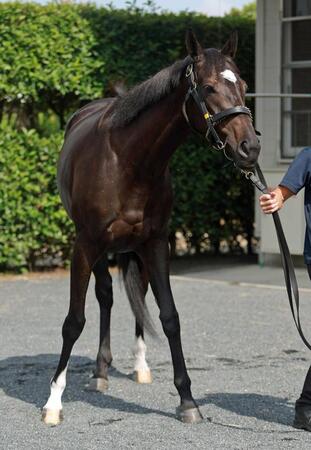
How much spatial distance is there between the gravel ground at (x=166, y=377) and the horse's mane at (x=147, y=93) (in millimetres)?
1751

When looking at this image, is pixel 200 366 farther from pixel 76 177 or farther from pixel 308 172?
pixel 308 172

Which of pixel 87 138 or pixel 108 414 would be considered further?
pixel 87 138

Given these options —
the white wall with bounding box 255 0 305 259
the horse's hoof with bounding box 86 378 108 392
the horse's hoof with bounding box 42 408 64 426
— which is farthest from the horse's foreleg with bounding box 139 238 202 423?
the white wall with bounding box 255 0 305 259

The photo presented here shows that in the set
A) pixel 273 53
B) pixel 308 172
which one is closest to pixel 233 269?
pixel 273 53

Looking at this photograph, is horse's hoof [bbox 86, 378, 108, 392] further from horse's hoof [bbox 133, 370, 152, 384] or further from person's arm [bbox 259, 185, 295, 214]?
person's arm [bbox 259, 185, 295, 214]

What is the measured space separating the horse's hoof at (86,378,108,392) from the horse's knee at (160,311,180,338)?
854 mm

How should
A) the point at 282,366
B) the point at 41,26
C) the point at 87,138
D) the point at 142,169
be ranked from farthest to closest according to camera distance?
1. the point at 41,26
2. the point at 282,366
3. the point at 87,138
4. the point at 142,169

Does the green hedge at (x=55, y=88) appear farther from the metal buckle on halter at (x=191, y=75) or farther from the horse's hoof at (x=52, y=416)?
the horse's hoof at (x=52, y=416)

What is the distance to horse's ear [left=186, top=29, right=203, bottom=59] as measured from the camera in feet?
17.2

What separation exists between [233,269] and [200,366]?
16.6 ft

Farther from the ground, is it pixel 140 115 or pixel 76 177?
pixel 140 115

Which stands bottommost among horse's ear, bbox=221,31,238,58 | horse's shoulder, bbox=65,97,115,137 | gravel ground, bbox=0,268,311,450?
gravel ground, bbox=0,268,311,450

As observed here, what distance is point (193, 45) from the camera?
17.4 ft

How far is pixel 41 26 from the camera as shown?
1145cm
